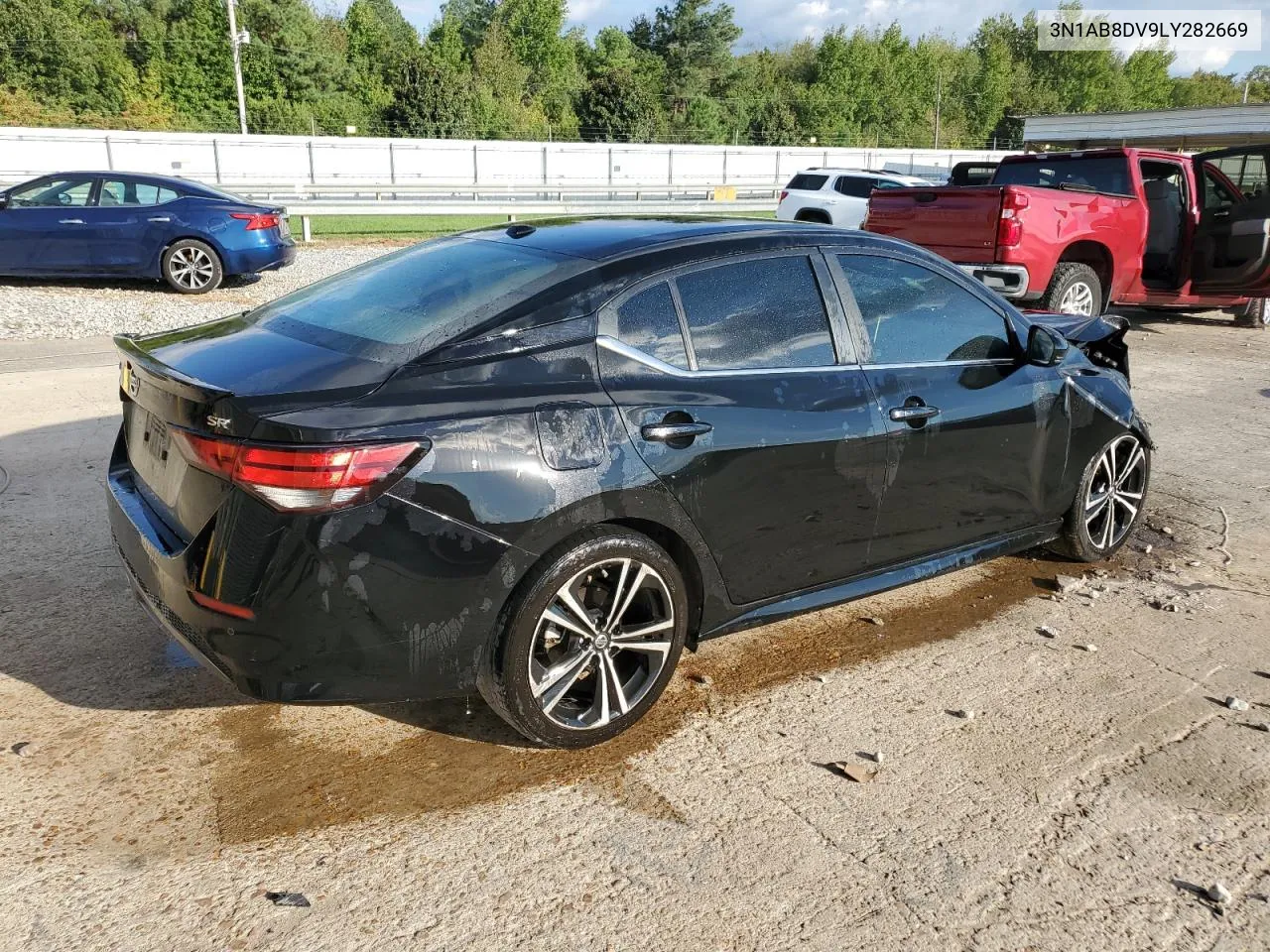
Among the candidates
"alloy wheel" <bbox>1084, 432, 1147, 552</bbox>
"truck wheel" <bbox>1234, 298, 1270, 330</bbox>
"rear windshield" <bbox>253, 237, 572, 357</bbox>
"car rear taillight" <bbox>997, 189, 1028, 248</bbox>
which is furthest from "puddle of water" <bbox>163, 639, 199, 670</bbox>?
"truck wheel" <bbox>1234, 298, 1270, 330</bbox>

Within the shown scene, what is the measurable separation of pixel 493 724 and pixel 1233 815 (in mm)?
2334

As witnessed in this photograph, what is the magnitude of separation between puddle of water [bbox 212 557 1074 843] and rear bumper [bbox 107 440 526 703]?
34 cm

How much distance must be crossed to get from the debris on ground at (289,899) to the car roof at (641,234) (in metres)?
2.12

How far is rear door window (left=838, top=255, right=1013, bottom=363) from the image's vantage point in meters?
4.08

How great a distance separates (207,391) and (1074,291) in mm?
9972

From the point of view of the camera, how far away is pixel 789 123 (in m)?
73.4

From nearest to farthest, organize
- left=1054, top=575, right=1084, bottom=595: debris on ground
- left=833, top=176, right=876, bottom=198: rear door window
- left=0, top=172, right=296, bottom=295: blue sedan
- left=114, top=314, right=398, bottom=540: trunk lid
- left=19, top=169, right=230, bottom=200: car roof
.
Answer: left=114, top=314, right=398, bottom=540: trunk lid → left=1054, top=575, right=1084, bottom=595: debris on ground → left=0, top=172, right=296, bottom=295: blue sedan → left=19, top=169, right=230, bottom=200: car roof → left=833, top=176, right=876, bottom=198: rear door window

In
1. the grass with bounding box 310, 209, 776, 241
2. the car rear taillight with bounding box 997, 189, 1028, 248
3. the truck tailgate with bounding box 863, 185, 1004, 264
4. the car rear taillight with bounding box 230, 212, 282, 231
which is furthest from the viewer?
the grass with bounding box 310, 209, 776, 241

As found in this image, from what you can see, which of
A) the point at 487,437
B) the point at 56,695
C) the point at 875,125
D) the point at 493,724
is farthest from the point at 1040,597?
the point at 875,125

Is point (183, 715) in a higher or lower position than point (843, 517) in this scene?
lower

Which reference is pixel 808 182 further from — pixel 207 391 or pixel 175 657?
pixel 207 391

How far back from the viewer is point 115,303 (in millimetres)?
12602

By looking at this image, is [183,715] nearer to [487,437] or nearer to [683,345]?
[487,437]

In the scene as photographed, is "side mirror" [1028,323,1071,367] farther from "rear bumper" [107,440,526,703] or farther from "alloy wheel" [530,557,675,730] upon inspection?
"rear bumper" [107,440,526,703]
